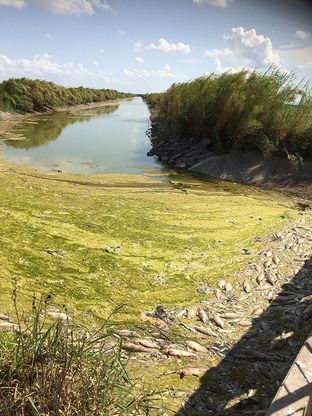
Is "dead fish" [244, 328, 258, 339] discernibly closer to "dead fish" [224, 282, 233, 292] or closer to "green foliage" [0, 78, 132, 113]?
"dead fish" [224, 282, 233, 292]

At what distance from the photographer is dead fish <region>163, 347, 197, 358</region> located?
110 inches

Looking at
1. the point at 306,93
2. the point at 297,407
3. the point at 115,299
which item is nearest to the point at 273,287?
the point at 115,299

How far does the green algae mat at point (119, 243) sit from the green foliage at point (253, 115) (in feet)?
11.4

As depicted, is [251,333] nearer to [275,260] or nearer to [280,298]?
[280,298]

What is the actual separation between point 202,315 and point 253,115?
8.25 m

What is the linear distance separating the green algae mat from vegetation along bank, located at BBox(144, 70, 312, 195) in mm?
2903

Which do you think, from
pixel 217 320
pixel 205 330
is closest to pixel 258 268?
pixel 217 320

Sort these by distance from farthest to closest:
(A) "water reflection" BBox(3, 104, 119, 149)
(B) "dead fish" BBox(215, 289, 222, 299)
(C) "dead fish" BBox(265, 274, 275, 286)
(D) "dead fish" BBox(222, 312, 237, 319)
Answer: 1. (A) "water reflection" BBox(3, 104, 119, 149)
2. (C) "dead fish" BBox(265, 274, 275, 286)
3. (B) "dead fish" BBox(215, 289, 222, 299)
4. (D) "dead fish" BBox(222, 312, 237, 319)

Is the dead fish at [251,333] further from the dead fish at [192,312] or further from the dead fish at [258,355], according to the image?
the dead fish at [192,312]

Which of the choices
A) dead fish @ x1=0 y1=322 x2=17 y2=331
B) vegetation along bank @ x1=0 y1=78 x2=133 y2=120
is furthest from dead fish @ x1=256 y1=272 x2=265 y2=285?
vegetation along bank @ x1=0 y1=78 x2=133 y2=120

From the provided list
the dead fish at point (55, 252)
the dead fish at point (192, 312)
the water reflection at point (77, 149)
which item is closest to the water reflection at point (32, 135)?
the water reflection at point (77, 149)

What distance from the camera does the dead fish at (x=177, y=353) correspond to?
2.80 m

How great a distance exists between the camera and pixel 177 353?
282cm

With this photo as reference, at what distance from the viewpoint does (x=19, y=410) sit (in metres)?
1.71
